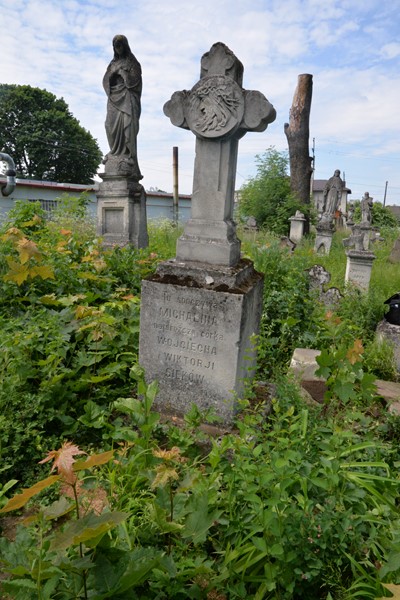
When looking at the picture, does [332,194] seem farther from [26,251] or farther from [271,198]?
[26,251]

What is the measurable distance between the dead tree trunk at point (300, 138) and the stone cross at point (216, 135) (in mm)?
12435

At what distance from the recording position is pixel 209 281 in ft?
8.71

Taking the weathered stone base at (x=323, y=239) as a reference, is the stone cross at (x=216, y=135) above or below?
above

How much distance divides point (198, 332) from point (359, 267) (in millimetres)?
5198

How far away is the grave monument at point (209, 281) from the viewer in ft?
8.48

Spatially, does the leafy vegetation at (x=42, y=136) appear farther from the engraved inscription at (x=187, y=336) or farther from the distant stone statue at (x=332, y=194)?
the engraved inscription at (x=187, y=336)

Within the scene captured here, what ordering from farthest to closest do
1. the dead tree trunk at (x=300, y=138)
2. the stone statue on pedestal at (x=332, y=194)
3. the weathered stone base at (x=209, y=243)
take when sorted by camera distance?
1. the stone statue on pedestal at (x=332, y=194)
2. the dead tree trunk at (x=300, y=138)
3. the weathered stone base at (x=209, y=243)

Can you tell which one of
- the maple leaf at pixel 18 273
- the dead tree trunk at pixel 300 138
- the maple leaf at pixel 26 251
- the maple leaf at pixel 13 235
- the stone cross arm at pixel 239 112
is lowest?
the maple leaf at pixel 18 273

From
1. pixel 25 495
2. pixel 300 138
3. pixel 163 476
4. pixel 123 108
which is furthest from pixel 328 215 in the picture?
pixel 25 495

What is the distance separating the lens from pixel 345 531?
1426 millimetres

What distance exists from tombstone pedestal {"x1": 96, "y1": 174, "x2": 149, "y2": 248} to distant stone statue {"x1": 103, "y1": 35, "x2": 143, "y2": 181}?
0.73 feet

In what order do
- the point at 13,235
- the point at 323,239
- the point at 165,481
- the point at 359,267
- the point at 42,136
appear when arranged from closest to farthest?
1. the point at 165,481
2. the point at 13,235
3. the point at 359,267
4. the point at 323,239
5. the point at 42,136

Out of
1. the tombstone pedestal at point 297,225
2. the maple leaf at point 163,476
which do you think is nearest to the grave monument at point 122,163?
the maple leaf at point 163,476

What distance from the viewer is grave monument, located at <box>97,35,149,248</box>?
22.8 feet
